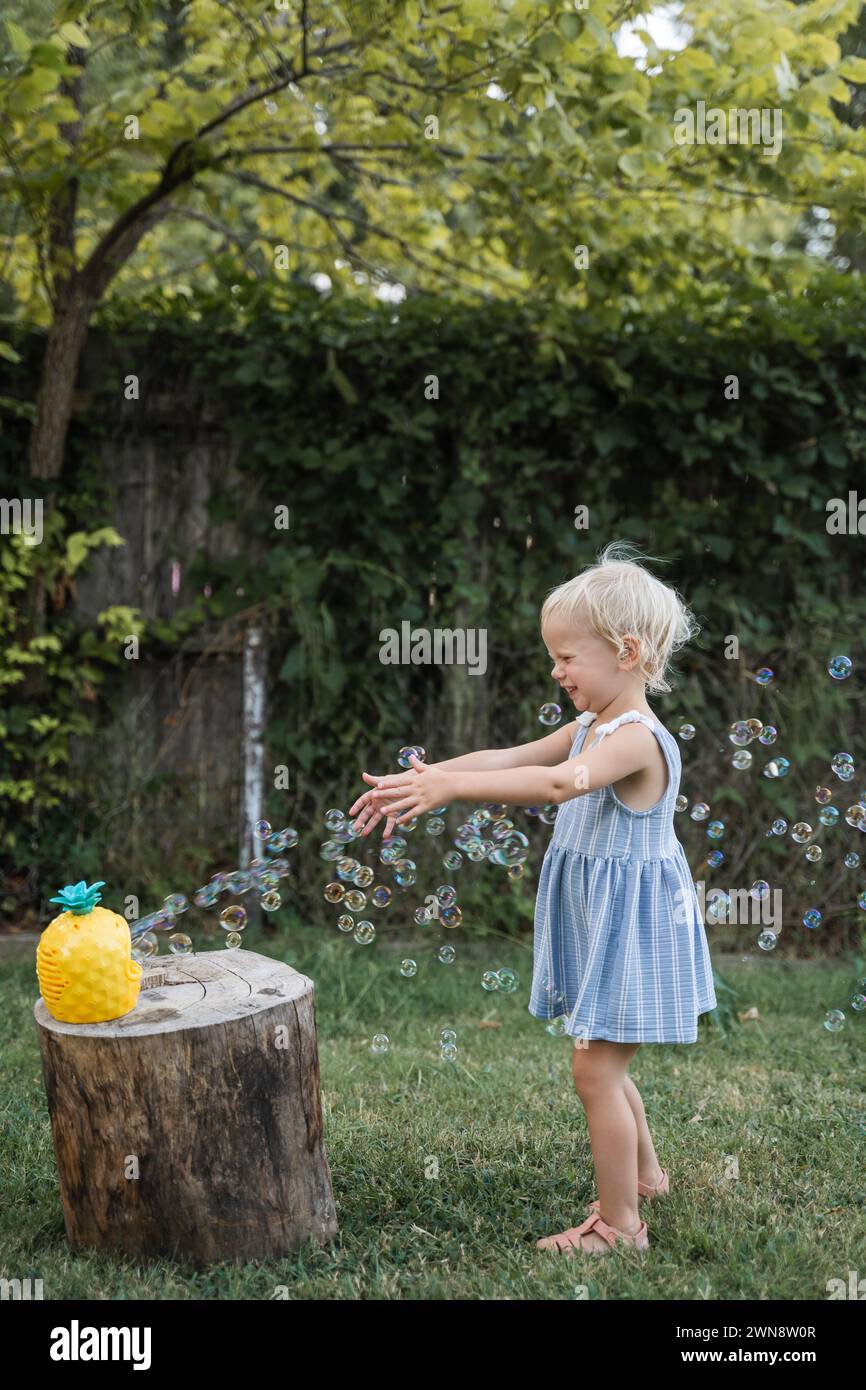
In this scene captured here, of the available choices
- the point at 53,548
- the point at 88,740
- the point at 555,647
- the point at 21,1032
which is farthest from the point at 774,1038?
the point at 53,548

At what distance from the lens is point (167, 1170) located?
7.87 feet

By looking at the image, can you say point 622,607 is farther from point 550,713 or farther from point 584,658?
point 550,713

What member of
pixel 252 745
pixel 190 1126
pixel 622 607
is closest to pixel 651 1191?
pixel 190 1126

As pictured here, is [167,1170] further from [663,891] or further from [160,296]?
[160,296]

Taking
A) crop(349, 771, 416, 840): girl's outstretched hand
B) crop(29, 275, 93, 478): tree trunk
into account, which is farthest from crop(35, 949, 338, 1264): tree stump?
crop(29, 275, 93, 478): tree trunk

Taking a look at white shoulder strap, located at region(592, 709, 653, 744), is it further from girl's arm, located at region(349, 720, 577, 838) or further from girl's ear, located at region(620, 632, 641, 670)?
girl's arm, located at region(349, 720, 577, 838)

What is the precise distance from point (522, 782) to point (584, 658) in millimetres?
358

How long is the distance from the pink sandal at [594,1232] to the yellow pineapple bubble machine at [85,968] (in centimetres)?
104

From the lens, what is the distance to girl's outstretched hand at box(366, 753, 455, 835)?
2.24 meters

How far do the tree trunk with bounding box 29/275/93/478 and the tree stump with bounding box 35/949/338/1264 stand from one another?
315cm

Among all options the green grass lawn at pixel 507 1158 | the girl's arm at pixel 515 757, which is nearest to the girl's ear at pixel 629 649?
the girl's arm at pixel 515 757

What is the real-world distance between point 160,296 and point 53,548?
3.87 ft

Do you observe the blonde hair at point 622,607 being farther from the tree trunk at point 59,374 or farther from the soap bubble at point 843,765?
the tree trunk at point 59,374
